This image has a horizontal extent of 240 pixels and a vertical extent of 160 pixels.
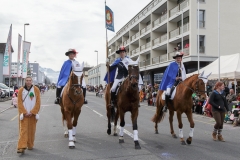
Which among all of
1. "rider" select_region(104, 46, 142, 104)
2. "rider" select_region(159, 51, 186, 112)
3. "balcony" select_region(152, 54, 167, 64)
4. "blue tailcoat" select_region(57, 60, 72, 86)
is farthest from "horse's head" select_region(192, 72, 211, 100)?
"balcony" select_region(152, 54, 167, 64)

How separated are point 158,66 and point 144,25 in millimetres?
12427

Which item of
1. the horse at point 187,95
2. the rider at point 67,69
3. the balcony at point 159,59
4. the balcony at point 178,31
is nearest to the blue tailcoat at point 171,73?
the horse at point 187,95

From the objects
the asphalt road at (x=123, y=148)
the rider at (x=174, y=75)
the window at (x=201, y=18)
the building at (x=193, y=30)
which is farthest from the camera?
the window at (x=201, y=18)

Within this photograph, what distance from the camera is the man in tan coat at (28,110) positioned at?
7113mm

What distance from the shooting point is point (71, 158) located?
6.52 metres

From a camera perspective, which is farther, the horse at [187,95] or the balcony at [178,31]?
the balcony at [178,31]

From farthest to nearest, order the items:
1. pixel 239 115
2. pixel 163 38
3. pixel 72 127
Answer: pixel 163 38 < pixel 239 115 < pixel 72 127

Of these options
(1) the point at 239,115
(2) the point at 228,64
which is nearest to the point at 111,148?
(1) the point at 239,115

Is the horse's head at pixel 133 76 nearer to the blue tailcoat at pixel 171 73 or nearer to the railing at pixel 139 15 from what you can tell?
Result: the blue tailcoat at pixel 171 73

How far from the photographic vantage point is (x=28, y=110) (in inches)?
288

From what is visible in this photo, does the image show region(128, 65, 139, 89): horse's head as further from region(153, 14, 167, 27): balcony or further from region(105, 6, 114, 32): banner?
region(153, 14, 167, 27): balcony

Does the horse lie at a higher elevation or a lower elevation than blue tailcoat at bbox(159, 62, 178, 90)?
lower

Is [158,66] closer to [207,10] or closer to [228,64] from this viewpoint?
[207,10]

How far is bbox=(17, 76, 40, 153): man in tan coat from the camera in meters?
7.11
